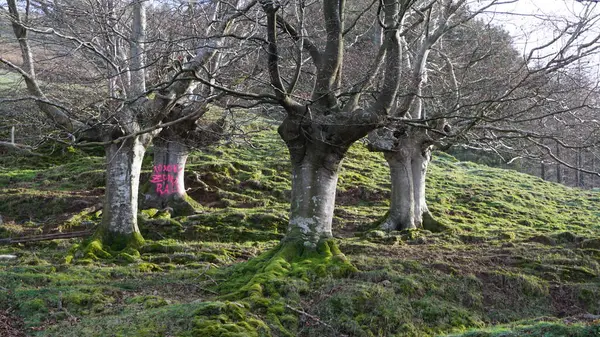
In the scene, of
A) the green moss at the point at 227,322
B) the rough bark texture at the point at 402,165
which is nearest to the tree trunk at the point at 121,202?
the green moss at the point at 227,322

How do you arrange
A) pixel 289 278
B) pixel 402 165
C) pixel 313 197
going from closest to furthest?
pixel 289 278 < pixel 313 197 < pixel 402 165

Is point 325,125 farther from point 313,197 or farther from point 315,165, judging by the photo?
point 313,197

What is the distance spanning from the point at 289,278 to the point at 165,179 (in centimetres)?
838

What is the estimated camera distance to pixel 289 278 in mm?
7926

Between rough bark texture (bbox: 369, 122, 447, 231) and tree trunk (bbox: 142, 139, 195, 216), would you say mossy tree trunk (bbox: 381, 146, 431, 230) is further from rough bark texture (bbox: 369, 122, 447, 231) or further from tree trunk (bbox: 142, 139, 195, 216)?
tree trunk (bbox: 142, 139, 195, 216)

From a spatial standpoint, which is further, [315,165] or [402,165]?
[402,165]

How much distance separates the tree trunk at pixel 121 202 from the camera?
37.6ft

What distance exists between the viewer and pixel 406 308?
7.45 m

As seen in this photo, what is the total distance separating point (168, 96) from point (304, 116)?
4181 mm

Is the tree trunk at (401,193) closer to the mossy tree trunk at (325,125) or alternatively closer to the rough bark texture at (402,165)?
the rough bark texture at (402,165)

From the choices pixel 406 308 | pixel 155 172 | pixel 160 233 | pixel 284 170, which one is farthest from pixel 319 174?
pixel 284 170

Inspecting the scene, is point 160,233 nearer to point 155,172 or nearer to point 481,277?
point 155,172

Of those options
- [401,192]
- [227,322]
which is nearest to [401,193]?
[401,192]

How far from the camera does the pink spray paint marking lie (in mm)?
15234
